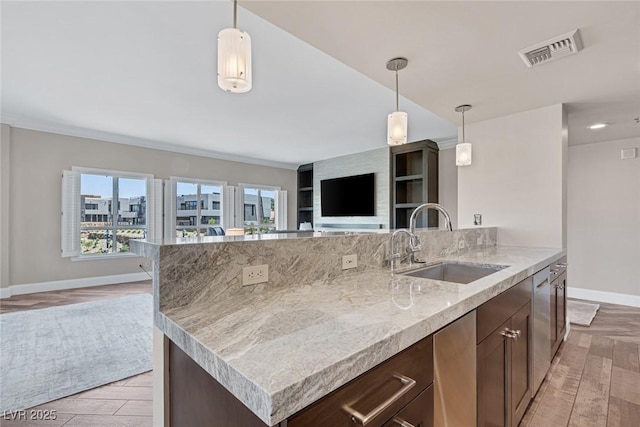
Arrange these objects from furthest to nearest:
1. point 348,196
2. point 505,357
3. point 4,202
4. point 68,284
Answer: point 348,196 → point 68,284 → point 4,202 → point 505,357

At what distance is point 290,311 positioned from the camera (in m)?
1.01

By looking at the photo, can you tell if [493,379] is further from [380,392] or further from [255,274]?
[255,274]

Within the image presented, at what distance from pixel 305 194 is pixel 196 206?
9.94 ft

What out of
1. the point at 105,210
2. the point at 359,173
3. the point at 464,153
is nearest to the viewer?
the point at 464,153

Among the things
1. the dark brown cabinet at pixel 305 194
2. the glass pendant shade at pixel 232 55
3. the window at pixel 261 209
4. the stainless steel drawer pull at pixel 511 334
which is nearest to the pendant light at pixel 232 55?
the glass pendant shade at pixel 232 55

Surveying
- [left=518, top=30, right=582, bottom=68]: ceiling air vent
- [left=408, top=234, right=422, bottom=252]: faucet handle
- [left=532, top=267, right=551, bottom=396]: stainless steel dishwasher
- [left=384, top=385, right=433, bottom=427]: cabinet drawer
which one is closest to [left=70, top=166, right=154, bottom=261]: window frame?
[left=408, top=234, right=422, bottom=252]: faucet handle

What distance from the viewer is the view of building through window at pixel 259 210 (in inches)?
286

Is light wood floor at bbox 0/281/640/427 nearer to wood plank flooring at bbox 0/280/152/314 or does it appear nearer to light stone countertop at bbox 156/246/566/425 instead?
light stone countertop at bbox 156/246/566/425

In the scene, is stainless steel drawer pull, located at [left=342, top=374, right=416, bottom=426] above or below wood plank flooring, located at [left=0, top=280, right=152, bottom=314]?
above

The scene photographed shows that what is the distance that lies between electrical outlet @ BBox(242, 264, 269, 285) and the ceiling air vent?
7.21ft

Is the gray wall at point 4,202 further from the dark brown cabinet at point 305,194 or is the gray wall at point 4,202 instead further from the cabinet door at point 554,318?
the cabinet door at point 554,318

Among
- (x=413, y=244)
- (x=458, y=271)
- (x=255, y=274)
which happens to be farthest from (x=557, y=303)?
(x=255, y=274)

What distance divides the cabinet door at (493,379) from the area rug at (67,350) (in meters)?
2.39

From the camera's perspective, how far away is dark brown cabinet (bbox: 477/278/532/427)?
125cm
